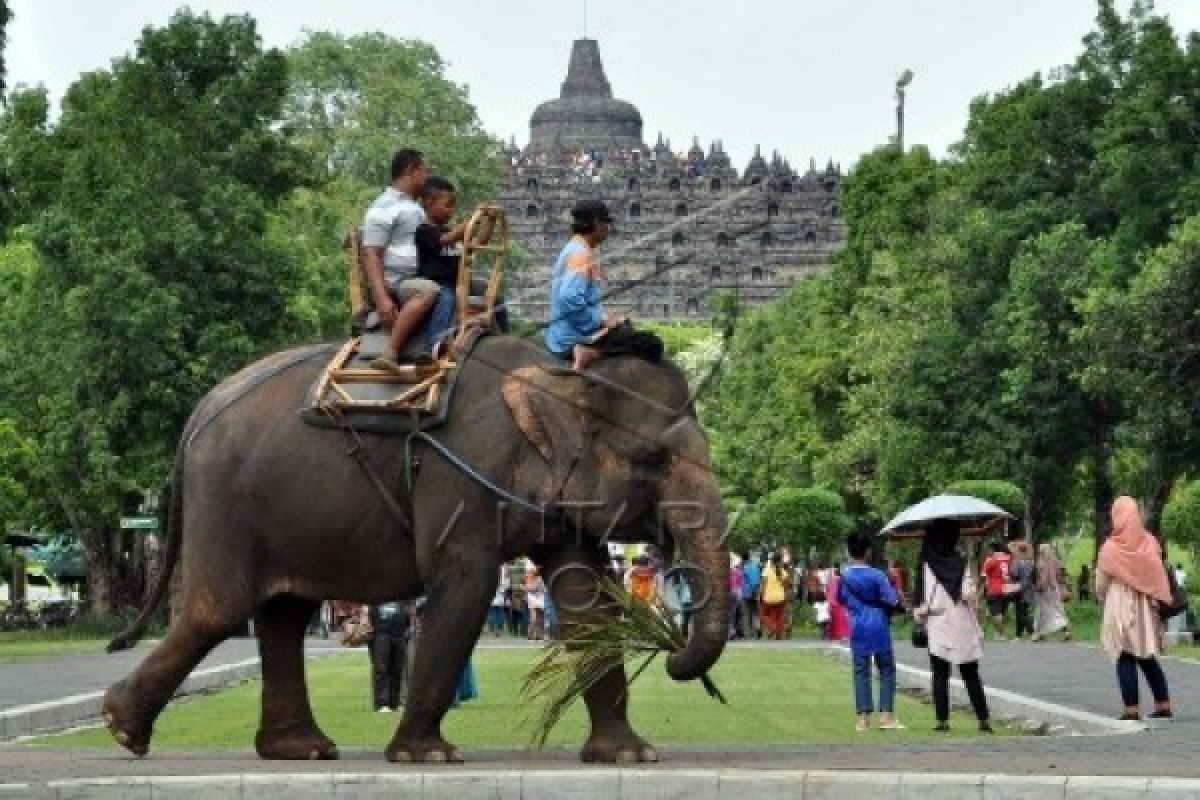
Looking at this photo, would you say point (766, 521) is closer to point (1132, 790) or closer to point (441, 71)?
point (441, 71)

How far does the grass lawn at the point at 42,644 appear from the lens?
47.3 metres

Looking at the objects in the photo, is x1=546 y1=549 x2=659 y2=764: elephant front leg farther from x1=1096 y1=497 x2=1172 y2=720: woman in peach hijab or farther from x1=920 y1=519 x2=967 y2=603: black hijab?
x1=920 y1=519 x2=967 y2=603: black hijab

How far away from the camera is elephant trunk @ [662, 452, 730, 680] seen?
16953 millimetres

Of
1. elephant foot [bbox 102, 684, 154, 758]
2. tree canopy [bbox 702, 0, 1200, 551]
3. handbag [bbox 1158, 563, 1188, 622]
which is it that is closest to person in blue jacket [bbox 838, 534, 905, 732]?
handbag [bbox 1158, 563, 1188, 622]

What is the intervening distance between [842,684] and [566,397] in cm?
1694

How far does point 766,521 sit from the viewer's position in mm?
73812

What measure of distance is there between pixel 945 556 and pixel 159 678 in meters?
7.64

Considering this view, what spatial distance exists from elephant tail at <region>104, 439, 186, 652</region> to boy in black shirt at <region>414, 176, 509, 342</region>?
1605 millimetres

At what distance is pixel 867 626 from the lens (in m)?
24.4

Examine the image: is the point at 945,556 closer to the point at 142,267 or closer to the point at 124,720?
the point at 124,720

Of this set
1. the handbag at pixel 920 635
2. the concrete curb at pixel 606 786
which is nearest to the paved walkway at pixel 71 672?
the handbag at pixel 920 635

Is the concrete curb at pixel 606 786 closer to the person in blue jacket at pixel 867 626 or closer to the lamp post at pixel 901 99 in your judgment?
the person in blue jacket at pixel 867 626

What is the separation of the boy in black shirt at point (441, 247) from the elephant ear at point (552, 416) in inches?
27.6

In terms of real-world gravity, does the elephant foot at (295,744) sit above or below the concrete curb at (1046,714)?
below
